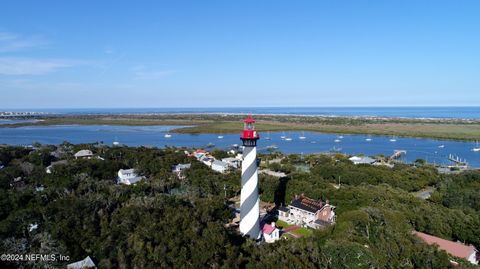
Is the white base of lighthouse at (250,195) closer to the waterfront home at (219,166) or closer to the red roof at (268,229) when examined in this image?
the red roof at (268,229)

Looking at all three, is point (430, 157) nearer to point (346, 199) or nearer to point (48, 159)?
point (346, 199)

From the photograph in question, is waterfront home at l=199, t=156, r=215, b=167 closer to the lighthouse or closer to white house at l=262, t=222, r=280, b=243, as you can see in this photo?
white house at l=262, t=222, r=280, b=243

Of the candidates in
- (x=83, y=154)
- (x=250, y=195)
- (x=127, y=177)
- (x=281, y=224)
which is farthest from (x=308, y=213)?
(x=83, y=154)

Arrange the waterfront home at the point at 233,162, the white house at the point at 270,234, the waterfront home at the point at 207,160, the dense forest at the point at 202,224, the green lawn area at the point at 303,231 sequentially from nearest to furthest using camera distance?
the dense forest at the point at 202,224 < the white house at the point at 270,234 < the green lawn area at the point at 303,231 < the waterfront home at the point at 233,162 < the waterfront home at the point at 207,160

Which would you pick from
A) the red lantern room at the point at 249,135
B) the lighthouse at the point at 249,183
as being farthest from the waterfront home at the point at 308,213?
the red lantern room at the point at 249,135

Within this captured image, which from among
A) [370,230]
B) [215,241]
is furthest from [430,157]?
[215,241]

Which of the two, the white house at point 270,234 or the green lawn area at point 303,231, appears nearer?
the white house at point 270,234

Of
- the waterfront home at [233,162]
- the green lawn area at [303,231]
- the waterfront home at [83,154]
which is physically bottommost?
the green lawn area at [303,231]
